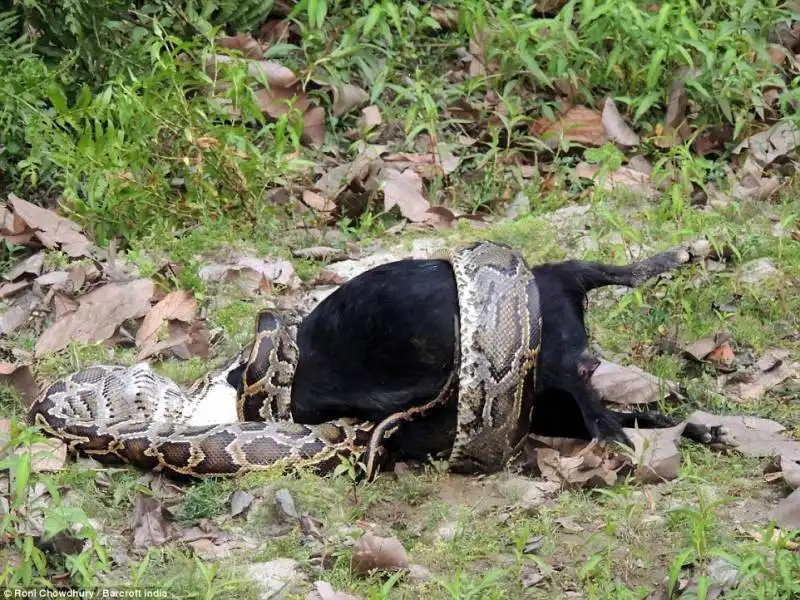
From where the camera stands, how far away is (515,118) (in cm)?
788

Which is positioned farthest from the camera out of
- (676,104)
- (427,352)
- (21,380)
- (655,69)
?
(676,104)

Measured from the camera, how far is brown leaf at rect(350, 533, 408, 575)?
414cm

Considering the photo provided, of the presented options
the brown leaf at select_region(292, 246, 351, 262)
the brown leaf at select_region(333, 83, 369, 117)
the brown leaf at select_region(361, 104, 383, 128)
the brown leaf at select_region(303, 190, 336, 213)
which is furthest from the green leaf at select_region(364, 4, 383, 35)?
the brown leaf at select_region(292, 246, 351, 262)

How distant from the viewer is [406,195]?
7547mm

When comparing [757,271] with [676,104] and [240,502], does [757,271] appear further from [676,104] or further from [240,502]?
[240,502]

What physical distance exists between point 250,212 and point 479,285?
286cm

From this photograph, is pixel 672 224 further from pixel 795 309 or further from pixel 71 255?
pixel 71 255

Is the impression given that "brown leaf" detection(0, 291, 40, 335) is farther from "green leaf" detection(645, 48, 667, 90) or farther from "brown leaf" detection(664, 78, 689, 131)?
"brown leaf" detection(664, 78, 689, 131)

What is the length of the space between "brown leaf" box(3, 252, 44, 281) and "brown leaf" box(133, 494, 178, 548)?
264cm

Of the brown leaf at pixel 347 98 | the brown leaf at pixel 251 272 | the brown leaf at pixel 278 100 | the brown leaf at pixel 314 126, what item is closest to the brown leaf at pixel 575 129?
the brown leaf at pixel 347 98

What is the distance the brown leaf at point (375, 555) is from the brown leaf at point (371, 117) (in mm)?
4493

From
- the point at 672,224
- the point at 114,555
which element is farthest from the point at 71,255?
the point at 672,224

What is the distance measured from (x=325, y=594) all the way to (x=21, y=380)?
2.46m

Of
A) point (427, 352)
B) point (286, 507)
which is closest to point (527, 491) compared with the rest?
point (427, 352)
